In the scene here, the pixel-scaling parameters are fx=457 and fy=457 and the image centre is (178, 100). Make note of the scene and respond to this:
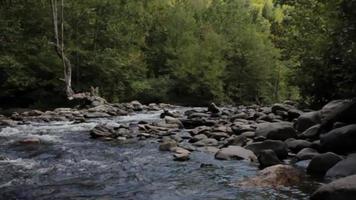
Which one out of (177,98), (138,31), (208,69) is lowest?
(177,98)

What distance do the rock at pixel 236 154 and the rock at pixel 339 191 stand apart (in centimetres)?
362

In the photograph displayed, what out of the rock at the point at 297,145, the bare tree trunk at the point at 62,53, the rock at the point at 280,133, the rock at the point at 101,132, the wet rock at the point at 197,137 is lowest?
the rock at the point at 101,132

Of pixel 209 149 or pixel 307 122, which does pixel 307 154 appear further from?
pixel 307 122

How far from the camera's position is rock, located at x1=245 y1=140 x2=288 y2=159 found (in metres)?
10.7

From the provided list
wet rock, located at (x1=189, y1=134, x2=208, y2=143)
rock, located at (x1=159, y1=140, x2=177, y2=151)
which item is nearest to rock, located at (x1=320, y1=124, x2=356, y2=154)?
rock, located at (x1=159, y1=140, x2=177, y2=151)

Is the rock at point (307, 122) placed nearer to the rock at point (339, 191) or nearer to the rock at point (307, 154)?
the rock at point (307, 154)

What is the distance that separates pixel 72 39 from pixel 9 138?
21505mm

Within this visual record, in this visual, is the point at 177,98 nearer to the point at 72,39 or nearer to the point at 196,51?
the point at 196,51

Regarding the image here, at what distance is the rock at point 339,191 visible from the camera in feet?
21.8

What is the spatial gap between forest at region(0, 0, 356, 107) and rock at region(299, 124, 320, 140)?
1.90 m

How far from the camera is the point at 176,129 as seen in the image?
17000mm

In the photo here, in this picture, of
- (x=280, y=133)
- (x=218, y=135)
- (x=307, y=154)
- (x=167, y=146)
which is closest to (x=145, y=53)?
(x=218, y=135)

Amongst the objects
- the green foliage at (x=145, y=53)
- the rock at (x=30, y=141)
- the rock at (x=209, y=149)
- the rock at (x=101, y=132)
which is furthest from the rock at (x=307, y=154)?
the green foliage at (x=145, y=53)

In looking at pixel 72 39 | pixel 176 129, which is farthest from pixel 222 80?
pixel 176 129
